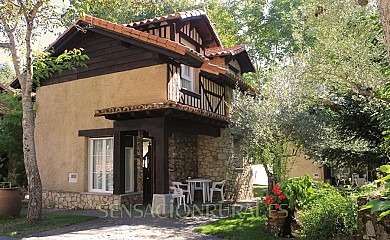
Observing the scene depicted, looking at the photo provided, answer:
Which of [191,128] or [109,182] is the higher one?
[191,128]

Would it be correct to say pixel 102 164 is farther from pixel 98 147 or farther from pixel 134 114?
pixel 134 114

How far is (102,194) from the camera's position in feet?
38.2

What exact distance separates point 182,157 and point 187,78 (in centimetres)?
325

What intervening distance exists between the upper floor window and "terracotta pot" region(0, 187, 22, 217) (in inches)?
252

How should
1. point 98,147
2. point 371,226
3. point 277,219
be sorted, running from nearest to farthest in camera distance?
point 371,226 → point 277,219 → point 98,147

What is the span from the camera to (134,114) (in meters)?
10.6

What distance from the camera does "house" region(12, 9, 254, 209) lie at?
35.9 ft

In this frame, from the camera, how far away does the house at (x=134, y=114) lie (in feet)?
35.9

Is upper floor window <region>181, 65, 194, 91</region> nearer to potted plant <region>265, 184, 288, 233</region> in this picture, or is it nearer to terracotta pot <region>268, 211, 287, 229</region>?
potted plant <region>265, 184, 288, 233</region>

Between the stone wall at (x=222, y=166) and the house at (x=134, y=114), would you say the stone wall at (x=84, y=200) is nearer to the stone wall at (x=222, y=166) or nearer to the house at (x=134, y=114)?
the house at (x=134, y=114)

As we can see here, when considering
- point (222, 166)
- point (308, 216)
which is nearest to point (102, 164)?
point (222, 166)

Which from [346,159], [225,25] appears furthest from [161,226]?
[225,25]

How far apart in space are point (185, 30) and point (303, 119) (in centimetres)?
577

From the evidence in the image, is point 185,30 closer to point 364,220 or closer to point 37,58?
point 37,58
